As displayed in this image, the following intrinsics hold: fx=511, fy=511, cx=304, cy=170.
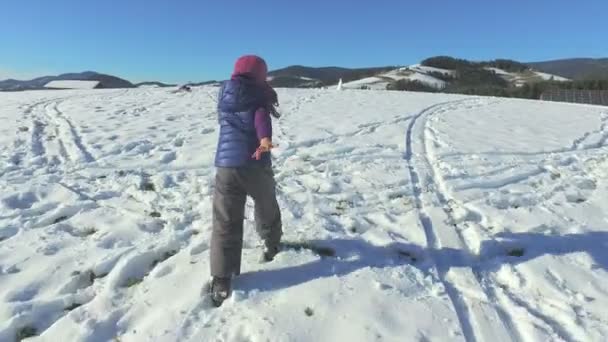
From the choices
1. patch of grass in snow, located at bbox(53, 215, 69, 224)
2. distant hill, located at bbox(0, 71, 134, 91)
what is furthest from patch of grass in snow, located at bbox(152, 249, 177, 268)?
distant hill, located at bbox(0, 71, 134, 91)

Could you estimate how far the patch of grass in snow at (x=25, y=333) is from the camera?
3904mm

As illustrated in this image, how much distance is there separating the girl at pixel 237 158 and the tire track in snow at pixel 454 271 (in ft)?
6.24

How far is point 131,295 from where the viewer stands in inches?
175

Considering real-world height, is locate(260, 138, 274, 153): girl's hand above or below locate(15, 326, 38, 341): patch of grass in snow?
above

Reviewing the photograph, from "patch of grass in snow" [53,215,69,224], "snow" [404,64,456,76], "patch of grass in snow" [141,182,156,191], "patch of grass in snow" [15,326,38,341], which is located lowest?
"patch of grass in snow" [15,326,38,341]

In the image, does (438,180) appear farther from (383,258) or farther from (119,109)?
(119,109)

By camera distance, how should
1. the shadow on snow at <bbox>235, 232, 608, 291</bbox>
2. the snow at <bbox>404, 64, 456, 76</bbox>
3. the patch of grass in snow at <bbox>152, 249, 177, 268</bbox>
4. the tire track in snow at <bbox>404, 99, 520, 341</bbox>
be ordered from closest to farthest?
the tire track in snow at <bbox>404, 99, 520, 341</bbox> → the shadow on snow at <bbox>235, 232, 608, 291</bbox> → the patch of grass in snow at <bbox>152, 249, 177, 268</bbox> → the snow at <bbox>404, 64, 456, 76</bbox>

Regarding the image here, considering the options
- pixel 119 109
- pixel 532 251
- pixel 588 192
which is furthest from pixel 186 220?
pixel 119 109

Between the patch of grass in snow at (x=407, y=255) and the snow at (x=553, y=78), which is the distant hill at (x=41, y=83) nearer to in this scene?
the patch of grass in snow at (x=407, y=255)

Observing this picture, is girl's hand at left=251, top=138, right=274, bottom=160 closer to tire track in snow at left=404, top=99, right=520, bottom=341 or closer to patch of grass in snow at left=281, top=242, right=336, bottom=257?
patch of grass in snow at left=281, top=242, right=336, bottom=257

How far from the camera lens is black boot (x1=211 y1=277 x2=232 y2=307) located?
168 inches

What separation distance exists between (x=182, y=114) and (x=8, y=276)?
11.4 meters

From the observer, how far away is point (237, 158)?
450cm

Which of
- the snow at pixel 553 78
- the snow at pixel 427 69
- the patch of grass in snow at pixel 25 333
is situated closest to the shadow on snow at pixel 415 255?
the patch of grass in snow at pixel 25 333
